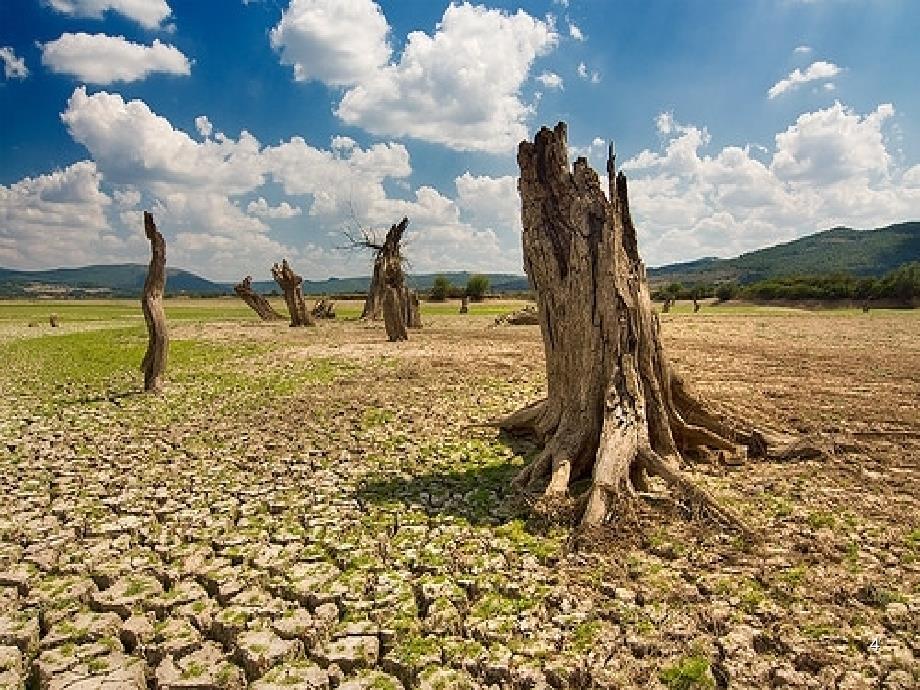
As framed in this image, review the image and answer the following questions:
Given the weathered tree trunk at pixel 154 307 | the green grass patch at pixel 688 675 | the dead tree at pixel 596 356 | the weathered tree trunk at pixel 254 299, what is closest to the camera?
the green grass patch at pixel 688 675

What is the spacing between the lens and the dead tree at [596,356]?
26.6 ft

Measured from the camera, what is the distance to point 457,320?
44.2 meters

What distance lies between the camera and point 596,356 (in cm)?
894

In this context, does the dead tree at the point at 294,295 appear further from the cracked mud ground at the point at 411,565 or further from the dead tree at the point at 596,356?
the dead tree at the point at 596,356

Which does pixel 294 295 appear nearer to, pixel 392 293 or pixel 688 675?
pixel 392 293

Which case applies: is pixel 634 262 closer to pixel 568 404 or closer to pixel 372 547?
pixel 568 404

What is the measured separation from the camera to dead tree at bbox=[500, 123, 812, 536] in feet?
26.6

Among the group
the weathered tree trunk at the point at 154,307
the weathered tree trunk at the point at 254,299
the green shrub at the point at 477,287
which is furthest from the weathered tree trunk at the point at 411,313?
the green shrub at the point at 477,287

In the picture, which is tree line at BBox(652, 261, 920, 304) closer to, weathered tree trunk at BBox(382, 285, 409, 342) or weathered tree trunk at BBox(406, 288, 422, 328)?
weathered tree trunk at BBox(406, 288, 422, 328)

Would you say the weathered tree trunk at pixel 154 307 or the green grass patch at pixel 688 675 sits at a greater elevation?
the weathered tree trunk at pixel 154 307

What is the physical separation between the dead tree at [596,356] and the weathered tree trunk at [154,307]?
35.5 ft

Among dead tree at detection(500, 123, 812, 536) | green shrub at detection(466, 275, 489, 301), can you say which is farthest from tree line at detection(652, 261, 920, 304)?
dead tree at detection(500, 123, 812, 536)

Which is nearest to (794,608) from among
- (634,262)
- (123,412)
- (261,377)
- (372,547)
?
(372,547)

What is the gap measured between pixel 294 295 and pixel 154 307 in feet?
74.1
